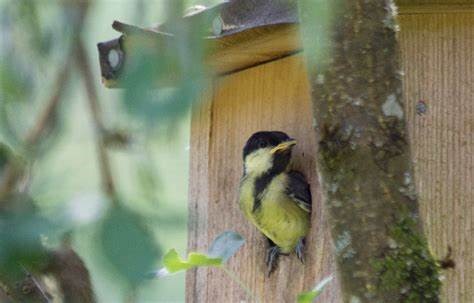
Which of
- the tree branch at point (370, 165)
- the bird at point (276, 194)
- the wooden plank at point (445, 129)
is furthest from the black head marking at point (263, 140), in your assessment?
the tree branch at point (370, 165)

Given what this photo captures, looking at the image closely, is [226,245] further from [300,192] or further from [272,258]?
[272,258]

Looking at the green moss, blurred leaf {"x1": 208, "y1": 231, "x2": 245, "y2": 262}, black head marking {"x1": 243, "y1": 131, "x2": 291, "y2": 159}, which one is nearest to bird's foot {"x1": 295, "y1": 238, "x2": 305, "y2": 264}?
black head marking {"x1": 243, "y1": 131, "x2": 291, "y2": 159}

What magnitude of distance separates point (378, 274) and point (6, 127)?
905 millimetres

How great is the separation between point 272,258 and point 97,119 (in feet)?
5.96

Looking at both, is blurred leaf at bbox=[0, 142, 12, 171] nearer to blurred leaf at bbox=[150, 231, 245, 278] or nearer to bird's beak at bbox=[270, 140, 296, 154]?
blurred leaf at bbox=[150, 231, 245, 278]

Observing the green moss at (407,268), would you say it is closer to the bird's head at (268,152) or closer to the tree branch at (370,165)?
the tree branch at (370,165)

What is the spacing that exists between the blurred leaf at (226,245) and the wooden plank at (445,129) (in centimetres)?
43

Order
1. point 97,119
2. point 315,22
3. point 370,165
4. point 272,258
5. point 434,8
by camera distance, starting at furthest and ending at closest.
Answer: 1. point 272,258
2. point 434,8
3. point 370,165
4. point 315,22
5. point 97,119

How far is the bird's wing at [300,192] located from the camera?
2.59 m

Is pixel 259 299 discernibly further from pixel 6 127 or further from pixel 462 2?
pixel 6 127

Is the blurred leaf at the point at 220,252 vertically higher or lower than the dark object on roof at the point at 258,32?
lower

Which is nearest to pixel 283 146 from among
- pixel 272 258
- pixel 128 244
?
pixel 272 258

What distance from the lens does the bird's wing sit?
259cm

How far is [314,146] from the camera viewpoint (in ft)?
7.08
